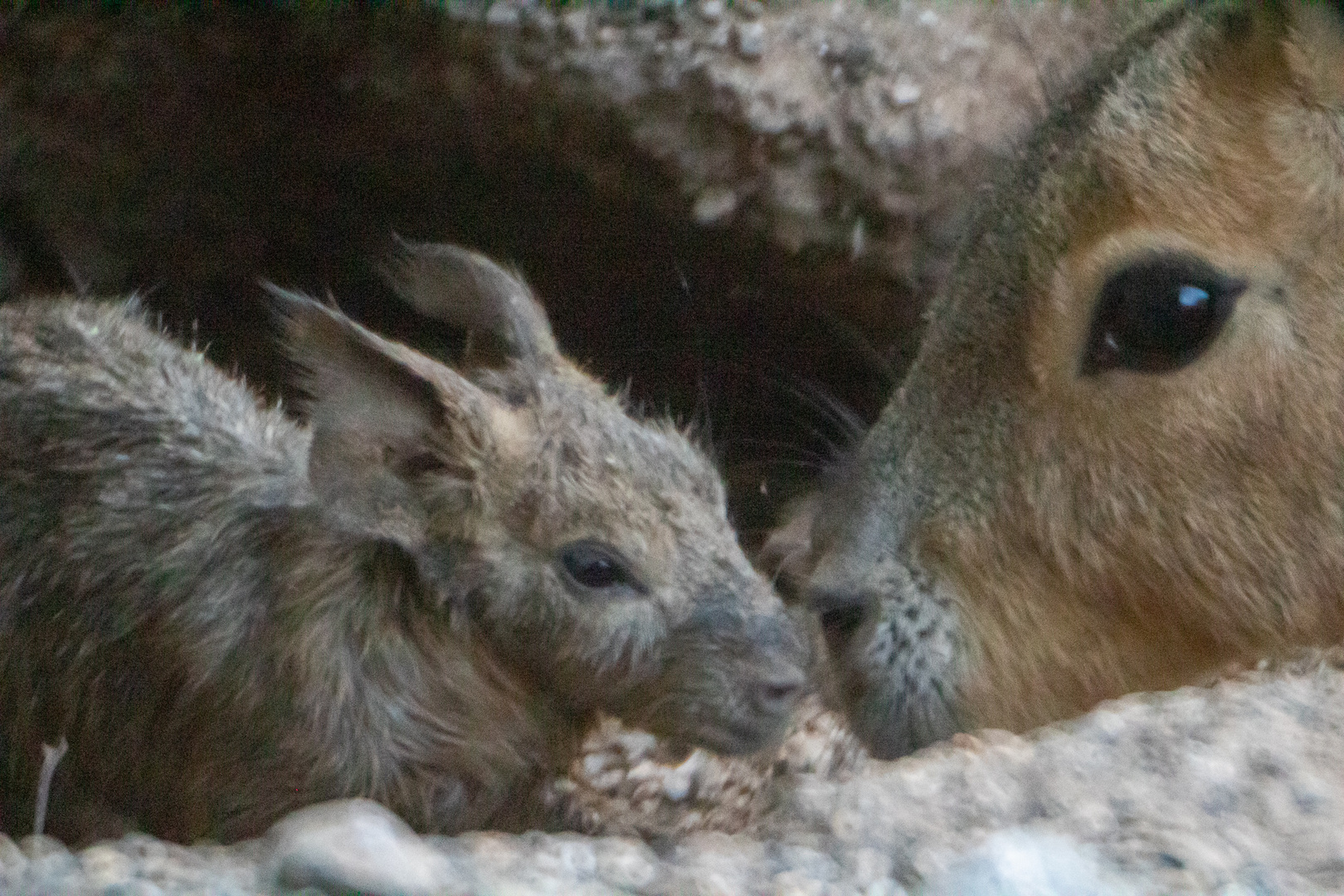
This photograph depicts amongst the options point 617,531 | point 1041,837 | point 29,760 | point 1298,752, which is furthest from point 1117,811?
point 29,760

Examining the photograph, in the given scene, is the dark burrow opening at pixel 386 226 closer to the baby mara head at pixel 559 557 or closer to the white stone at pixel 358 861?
the baby mara head at pixel 559 557

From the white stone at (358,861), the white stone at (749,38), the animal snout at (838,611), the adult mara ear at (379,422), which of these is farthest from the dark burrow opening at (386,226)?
the white stone at (358,861)

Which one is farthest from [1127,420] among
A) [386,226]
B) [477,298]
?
[386,226]

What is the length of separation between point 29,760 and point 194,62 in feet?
5.29

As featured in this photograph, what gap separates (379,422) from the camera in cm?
240

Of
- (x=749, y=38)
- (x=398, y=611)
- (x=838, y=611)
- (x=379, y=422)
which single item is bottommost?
(x=838, y=611)

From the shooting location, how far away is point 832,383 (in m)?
4.44

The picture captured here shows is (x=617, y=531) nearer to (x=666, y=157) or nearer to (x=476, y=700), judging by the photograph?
(x=476, y=700)

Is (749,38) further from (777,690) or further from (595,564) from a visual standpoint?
A: (777,690)

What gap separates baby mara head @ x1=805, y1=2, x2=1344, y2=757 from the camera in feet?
7.73

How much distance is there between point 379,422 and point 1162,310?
3.98ft

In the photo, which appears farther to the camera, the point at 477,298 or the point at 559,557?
A: the point at 477,298

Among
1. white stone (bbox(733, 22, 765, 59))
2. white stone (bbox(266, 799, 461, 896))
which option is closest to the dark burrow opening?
white stone (bbox(733, 22, 765, 59))

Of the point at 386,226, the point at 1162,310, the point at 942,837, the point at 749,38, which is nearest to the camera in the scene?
the point at 942,837
